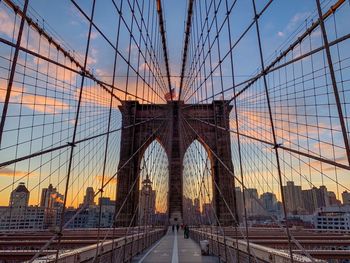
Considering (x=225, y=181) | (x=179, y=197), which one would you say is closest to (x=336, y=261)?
(x=225, y=181)

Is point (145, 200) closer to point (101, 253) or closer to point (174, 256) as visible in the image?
point (174, 256)

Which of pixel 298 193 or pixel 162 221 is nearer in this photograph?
pixel 298 193

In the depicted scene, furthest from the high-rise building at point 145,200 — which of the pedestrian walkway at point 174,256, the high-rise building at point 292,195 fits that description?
the high-rise building at point 292,195

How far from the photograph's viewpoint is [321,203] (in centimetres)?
1018

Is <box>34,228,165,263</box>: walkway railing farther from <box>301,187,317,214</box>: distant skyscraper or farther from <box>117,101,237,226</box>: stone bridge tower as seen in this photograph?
<box>117,101,237,226</box>: stone bridge tower

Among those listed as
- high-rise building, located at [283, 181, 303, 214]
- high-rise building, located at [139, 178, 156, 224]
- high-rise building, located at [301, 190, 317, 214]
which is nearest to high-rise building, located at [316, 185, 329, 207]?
high-rise building, located at [301, 190, 317, 214]

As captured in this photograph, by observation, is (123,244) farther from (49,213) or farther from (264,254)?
(49,213)

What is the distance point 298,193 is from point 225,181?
1526 centimetres

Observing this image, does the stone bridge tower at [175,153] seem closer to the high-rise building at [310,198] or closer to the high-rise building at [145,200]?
the high-rise building at [145,200]

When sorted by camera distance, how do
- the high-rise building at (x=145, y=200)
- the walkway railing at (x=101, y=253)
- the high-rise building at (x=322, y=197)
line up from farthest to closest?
the high-rise building at (x=145, y=200) < the high-rise building at (x=322, y=197) < the walkway railing at (x=101, y=253)

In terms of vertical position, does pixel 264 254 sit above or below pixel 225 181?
below

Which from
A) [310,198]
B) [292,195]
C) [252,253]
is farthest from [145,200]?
[252,253]

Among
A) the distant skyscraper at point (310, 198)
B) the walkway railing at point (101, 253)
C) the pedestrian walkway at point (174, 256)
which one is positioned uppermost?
the distant skyscraper at point (310, 198)

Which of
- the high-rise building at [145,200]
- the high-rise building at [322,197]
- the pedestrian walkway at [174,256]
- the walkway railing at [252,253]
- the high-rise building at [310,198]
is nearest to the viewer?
the walkway railing at [252,253]
